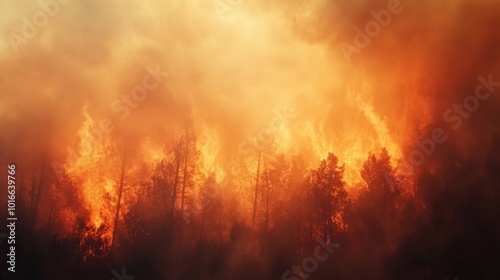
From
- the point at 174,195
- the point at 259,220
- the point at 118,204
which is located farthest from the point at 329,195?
the point at 118,204

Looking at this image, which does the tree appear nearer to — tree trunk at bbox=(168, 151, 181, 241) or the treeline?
the treeline

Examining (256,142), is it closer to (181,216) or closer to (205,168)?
(205,168)

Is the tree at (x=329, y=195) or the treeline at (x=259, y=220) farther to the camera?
the tree at (x=329, y=195)

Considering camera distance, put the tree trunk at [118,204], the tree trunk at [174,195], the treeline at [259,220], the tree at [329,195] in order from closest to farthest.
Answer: the treeline at [259,220]
the tree at [329,195]
the tree trunk at [118,204]
the tree trunk at [174,195]

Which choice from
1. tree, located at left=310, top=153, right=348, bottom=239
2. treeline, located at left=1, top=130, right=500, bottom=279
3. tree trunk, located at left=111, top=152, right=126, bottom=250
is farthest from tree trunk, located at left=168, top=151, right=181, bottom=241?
tree, located at left=310, top=153, right=348, bottom=239

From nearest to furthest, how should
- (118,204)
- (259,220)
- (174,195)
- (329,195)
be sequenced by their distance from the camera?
(329,195) < (118,204) < (174,195) < (259,220)

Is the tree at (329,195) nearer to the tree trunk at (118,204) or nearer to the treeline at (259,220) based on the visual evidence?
the treeline at (259,220)

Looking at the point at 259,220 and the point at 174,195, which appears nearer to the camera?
the point at 174,195

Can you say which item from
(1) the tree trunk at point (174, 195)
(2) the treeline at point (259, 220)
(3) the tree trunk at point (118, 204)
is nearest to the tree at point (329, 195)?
(2) the treeline at point (259, 220)

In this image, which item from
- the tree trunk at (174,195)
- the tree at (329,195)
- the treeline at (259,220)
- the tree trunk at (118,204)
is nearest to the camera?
the treeline at (259,220)

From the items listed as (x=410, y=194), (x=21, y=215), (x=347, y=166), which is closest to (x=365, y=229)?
(x=410, y=194)

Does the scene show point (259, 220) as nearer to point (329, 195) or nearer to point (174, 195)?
point (329, 195)

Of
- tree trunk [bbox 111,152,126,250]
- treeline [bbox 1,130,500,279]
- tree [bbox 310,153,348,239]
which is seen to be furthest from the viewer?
tree trunk [bbox 111,152,126,250]

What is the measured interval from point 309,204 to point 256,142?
1001 cm
